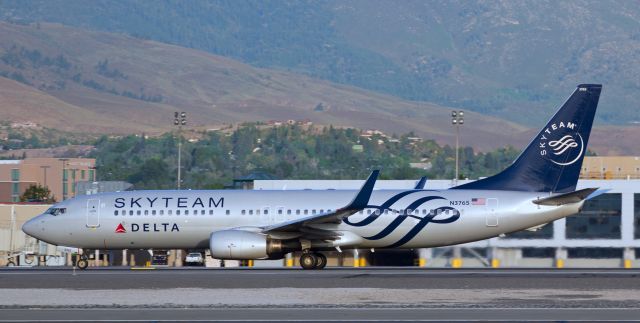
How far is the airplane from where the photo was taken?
56156mm

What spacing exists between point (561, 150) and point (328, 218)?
32.8 feet

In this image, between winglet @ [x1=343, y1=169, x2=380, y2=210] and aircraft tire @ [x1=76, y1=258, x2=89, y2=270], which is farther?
aircraft tire @ [x1=76, y1=258, x2=89, y2=270]

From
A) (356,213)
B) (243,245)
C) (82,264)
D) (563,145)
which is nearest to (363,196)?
(356,213)

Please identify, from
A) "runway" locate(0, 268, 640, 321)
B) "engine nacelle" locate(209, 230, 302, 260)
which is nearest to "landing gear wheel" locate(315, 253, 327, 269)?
"engine nacelle" locate(209, 230, 302, 260)

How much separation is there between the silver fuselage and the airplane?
0.04 metres

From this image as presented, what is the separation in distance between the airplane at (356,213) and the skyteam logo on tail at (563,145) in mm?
41

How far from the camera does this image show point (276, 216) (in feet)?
188

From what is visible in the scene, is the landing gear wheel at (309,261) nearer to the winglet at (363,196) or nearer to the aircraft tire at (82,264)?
the winglet at (363,196)

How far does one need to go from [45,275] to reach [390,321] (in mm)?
22504

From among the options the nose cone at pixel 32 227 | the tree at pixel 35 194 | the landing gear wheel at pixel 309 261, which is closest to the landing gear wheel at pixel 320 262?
the landing gear wheel at pixel 309 261

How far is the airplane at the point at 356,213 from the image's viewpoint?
5616 centimetres

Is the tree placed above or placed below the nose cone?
below

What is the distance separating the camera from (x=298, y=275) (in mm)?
52031

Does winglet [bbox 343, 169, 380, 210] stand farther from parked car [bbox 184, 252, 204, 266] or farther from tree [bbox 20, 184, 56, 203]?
tree [bbox 20, 184, 56, 203]
